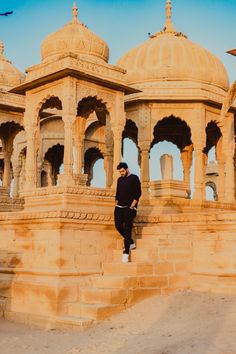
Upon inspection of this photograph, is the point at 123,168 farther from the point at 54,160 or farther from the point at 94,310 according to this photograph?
the point at 54,160

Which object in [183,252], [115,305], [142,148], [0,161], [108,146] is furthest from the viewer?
[0,161]

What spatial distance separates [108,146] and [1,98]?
12.3ft

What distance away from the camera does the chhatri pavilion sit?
30.2 ft

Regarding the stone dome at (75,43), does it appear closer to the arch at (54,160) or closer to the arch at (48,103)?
the arch at (48,103)

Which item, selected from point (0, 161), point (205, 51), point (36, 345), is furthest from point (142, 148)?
point (0, 161)

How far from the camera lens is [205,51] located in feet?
56.6

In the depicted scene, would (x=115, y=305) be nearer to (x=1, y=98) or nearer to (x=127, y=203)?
(x=127, y=203)

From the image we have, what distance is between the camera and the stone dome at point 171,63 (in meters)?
16.5

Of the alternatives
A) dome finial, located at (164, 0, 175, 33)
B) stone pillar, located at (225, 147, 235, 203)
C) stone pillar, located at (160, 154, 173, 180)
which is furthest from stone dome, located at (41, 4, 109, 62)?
stone pillar, located at (225, 147, 235, 203)

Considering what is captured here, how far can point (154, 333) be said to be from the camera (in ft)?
23.9

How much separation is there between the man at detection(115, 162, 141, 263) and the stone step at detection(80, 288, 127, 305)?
3.03 ft

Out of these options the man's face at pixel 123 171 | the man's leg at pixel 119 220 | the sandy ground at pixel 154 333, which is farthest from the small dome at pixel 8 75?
the sandy ground at pixel 154 333

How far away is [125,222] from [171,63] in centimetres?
810

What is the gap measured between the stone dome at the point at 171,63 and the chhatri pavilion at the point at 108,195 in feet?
0.12
